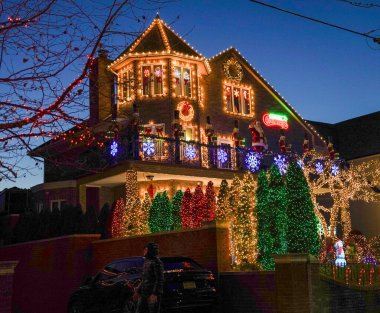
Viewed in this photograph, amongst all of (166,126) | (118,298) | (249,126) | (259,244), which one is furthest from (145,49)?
(118,298)

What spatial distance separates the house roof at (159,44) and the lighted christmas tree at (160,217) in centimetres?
877

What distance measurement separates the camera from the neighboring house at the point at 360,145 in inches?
1229

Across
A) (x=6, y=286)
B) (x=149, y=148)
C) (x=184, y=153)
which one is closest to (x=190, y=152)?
(x=184, y=153)

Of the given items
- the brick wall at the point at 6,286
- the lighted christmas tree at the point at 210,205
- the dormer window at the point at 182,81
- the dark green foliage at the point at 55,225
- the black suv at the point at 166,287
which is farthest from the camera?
the dormer window at the point at 182,81

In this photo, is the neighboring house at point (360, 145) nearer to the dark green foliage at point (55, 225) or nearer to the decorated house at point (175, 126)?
the decorated house at point (175, 126)

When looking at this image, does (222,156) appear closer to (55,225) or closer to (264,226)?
(55,225)

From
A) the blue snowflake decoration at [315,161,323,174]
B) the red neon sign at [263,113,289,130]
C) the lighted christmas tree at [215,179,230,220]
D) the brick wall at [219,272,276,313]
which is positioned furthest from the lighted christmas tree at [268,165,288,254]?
the red neon sign at [263,113,289,130]

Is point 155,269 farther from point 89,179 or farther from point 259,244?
point 89,179

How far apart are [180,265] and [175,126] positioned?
12023mm

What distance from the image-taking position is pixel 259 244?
45.8 feet

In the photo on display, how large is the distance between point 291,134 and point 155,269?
70.3ft

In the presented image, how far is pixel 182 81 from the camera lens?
24219 mm

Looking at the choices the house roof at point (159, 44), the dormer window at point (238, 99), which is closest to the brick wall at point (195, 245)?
the house roof at point (159, 44)

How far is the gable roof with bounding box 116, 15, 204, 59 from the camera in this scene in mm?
23781
